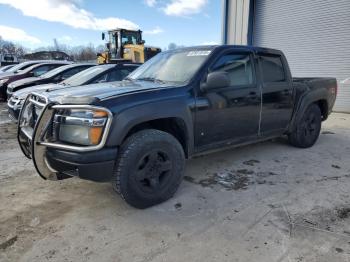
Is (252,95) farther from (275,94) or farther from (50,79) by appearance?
(50,79)

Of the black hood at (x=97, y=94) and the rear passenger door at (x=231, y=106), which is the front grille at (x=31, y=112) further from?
the rear passenger door at (x=231, y=106)

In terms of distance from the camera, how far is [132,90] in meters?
3.46

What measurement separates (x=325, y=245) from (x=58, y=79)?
8.37m

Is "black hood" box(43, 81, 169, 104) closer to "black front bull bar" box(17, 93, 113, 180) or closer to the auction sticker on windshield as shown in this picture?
"black front bull bar" box(17, 93, 113, 180)

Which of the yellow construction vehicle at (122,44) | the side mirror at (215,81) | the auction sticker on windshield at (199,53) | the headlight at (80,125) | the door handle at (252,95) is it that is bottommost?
the headlight at (80,125)

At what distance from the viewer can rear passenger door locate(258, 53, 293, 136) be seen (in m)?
4.80

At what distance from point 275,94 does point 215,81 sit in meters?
1.54

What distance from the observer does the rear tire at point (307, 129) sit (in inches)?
224

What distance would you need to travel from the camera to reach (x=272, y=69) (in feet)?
16.5

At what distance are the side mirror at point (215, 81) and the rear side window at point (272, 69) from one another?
121cm

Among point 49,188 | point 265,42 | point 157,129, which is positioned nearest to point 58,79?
point 49,188

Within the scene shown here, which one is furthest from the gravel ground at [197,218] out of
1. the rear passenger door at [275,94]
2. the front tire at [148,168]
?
the rear passenger door at [275,94]

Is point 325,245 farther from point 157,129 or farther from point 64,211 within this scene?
point 64,211

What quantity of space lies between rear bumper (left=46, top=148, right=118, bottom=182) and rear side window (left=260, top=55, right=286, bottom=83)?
111 inches
